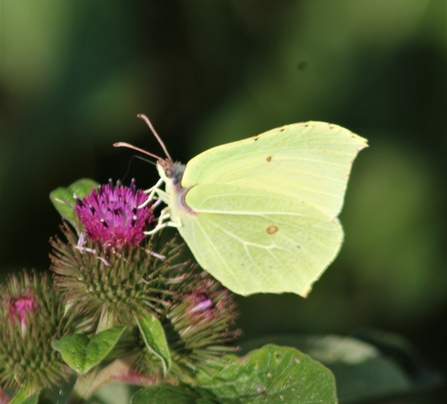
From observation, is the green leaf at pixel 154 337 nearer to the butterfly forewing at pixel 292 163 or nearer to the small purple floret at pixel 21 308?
the small purple floret at pixel 21 308

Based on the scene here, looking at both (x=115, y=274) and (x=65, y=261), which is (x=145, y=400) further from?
(x=65, y=261)

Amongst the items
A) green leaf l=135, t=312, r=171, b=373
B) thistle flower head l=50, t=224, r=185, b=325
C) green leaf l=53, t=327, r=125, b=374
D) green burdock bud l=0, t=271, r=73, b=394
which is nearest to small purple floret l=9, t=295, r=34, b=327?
green burdock bud l=0, t=271, r=73, b=394

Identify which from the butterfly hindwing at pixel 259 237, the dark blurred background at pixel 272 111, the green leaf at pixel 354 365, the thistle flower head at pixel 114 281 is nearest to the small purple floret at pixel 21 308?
the thistle flower head at pixel 114 281

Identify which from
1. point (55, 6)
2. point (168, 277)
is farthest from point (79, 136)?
point (168, 277)

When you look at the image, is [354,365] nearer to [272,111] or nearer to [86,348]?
[86,348]

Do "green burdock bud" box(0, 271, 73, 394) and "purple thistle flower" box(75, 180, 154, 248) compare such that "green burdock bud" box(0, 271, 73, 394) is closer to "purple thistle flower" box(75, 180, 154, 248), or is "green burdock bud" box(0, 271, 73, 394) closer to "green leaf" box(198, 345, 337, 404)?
"purple thistle flower" box(75, 180, 154, 248)
